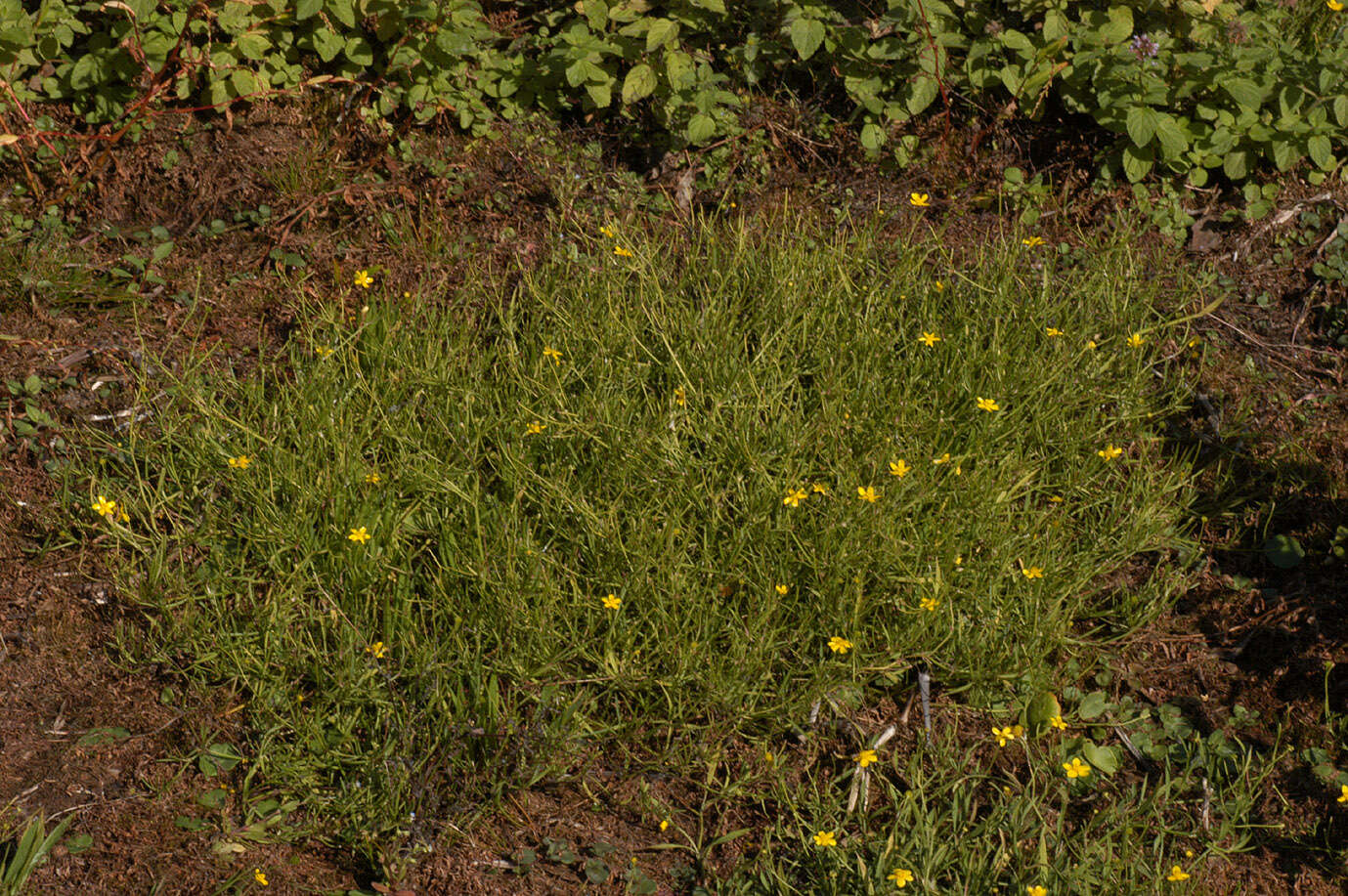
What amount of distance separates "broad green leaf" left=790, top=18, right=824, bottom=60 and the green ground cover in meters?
0.89

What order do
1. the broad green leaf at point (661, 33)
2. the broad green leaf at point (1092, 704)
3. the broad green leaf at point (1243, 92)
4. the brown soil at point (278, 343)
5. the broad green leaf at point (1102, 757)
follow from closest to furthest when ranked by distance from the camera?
the brown soil at point (278, 343), the broad green leaf at point (1102, 757), the broad green leaf at point (1092, 704), the broad green leaf at point (1243, 92), the broad green leaf at point (661, 33)

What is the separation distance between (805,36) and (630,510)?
200 cm

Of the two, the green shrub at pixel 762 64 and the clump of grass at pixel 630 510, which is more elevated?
the green shrub at pixel 762 64

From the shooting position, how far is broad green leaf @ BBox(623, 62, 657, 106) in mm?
4152

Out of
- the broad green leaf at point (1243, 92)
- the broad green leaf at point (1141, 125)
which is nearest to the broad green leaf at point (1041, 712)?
the broad green leaf at point (1141, 125)

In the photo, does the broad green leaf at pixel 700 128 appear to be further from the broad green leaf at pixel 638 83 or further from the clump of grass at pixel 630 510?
the clump of grass at pixel 630 510

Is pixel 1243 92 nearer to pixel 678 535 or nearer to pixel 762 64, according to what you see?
pixel 762 64

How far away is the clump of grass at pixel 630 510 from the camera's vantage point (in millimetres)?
2615

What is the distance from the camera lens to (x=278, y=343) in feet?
11.9

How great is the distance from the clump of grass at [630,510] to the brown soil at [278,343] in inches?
4.9

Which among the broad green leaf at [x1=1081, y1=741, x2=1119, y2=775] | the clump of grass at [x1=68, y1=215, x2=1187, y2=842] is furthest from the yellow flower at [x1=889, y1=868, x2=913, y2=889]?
the broad green leaf at [x1=1081, y1=741, x2=1119, y2=775]

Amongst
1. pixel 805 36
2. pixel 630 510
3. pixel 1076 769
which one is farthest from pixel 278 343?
pixel 1076 769

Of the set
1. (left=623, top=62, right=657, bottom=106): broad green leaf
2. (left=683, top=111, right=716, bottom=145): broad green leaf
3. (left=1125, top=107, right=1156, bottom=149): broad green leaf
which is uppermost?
(left=1125, top=107, right=1156, bottom=149): broad green leaf

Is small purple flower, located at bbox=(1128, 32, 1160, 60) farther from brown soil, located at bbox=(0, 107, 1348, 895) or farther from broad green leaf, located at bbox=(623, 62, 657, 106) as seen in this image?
broad green leaf, located at bbox=(623, 62, 657, 106)
